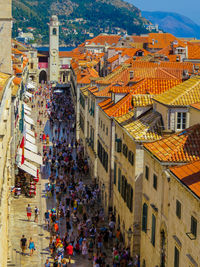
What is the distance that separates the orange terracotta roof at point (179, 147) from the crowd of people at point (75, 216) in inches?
327

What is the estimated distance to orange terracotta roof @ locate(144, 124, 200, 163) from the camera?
27.8 meters

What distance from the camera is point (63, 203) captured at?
46812mm

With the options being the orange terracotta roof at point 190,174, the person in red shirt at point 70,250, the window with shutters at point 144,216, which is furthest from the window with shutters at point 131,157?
the orange terracotta roof at point 190,174

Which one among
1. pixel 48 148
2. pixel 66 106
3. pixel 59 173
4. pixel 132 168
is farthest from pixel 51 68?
pixel 132 168

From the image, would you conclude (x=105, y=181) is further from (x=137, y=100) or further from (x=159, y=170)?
(x=159, y=170)

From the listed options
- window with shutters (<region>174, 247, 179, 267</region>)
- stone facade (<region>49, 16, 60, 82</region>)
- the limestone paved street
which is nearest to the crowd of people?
the limestone paved street

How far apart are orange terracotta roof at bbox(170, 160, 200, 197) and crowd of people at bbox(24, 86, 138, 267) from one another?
10.2 m

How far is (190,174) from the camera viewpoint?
81.4 ft

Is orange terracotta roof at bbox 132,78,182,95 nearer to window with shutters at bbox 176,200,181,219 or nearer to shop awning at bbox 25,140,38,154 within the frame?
shop awning at bbox 25,140,38,154

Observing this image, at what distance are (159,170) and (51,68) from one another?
166m

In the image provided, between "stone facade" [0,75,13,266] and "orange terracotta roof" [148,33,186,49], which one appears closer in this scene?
"stone facade" [0,75,13,266]

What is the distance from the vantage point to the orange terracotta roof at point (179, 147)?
27781 mm

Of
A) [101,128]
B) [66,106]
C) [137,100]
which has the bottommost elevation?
[66,106]

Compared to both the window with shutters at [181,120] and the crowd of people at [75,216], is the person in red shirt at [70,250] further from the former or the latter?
the window with shutters at [181,120]
